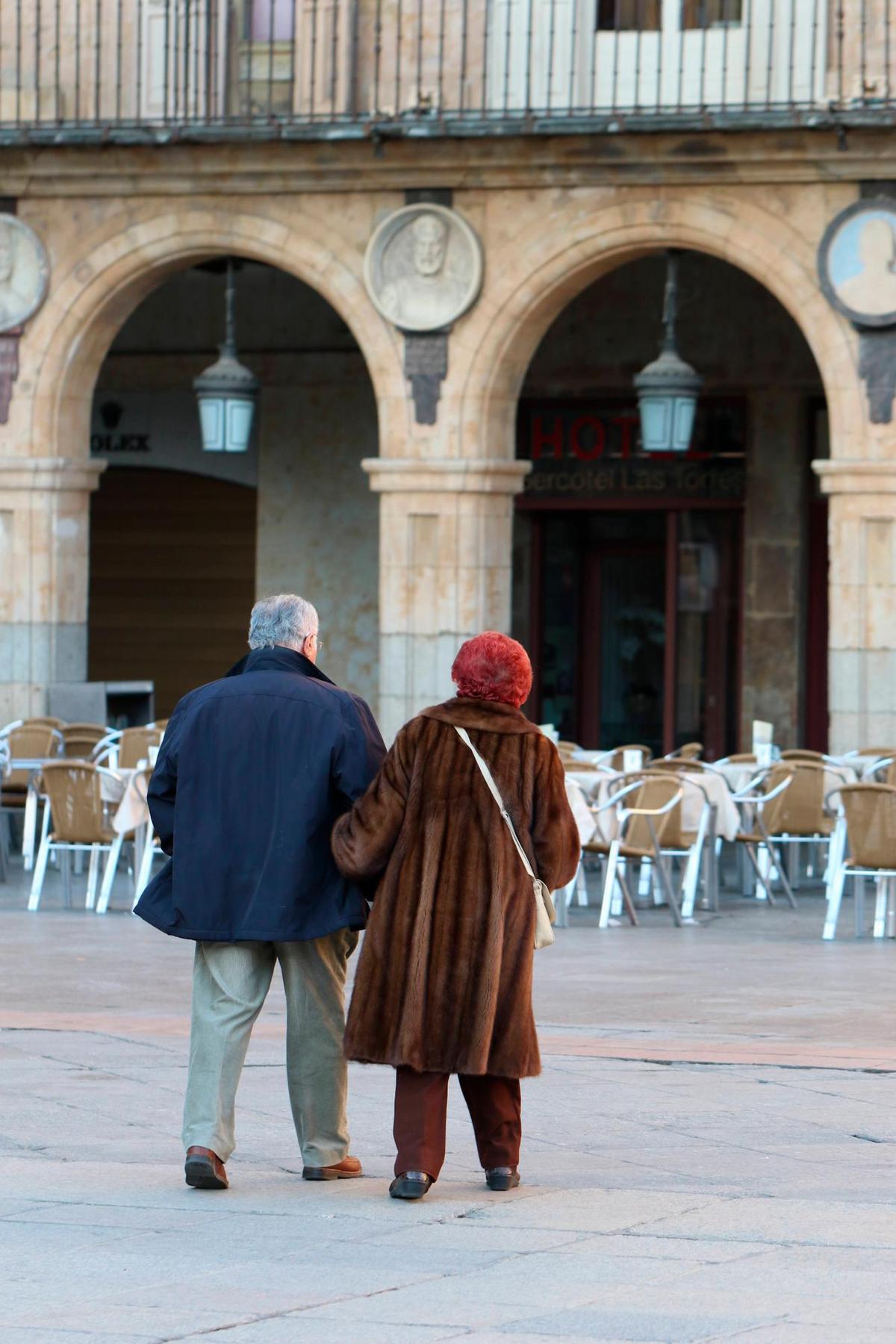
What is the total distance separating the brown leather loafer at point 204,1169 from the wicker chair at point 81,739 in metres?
9.58

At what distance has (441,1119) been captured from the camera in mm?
6176

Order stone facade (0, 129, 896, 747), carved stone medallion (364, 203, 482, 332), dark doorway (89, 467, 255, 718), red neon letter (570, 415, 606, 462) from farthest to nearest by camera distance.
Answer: dark doorway (89, 467, 255, 718) < red neon letter (570, 415, 606, 462) < carved stone medallion (364, 203, 482, 332) < stone facade (0, 129, 896, 747)

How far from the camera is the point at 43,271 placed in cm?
1759

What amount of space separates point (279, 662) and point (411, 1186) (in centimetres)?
135

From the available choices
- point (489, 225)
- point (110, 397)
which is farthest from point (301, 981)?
point (110, 397)

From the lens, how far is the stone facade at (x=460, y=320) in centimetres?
1592

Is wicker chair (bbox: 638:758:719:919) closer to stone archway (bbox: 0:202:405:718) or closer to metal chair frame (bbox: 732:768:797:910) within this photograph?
metal chair frame (bbox: 732:768:797:910)

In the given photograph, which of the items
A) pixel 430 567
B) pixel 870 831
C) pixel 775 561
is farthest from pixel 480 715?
pixel 775 561

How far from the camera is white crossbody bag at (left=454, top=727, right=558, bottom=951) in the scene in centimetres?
615

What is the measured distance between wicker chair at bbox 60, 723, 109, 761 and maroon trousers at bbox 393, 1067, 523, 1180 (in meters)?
9.65

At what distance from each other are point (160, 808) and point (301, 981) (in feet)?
1.88

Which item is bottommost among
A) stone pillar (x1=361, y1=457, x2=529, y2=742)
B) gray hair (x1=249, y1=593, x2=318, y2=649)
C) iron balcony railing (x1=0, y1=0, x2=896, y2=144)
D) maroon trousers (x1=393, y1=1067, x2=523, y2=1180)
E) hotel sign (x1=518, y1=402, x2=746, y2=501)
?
maroon trousers (x1=393, y1=1067, x2=523, y2=1180)

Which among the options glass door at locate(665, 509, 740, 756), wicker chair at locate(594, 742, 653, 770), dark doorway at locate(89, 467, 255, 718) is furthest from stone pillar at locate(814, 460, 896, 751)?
A: dark doorway at locate(89, 467, 255, 718)

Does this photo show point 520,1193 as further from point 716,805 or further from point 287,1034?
point 716,805
